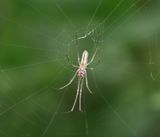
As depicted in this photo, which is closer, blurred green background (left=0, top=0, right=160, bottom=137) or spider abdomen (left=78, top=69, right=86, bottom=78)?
blurred green background (left=0, top=0, right=160, bottom=137)

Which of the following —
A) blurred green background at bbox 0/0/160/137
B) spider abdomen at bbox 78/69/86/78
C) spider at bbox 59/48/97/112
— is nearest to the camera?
blurred green background at bbox 0/0/160/137

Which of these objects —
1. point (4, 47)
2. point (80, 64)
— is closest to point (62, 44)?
point (80, 64)

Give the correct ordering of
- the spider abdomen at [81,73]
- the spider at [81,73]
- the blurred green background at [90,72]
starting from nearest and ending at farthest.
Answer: the blurred green background at [90,72] < the spider at [81,73] < the spider abdomen at [81,73]

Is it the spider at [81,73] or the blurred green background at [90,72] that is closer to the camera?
the blurred green background at [90,72]

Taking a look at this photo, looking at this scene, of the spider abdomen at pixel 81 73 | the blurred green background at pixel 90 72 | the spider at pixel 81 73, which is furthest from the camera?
the spider abdomen at pixel 81 73

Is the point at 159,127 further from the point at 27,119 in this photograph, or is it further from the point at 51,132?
the point at 27,119

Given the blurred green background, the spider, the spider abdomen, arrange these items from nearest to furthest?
the blurred green background → the spider → the spider abdomen

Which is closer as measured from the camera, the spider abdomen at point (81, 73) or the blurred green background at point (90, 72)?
the blurred green background at point (90, 72)

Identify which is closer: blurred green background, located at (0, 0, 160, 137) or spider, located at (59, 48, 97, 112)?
blurred green background, located at (0, 0, 160, 137)
